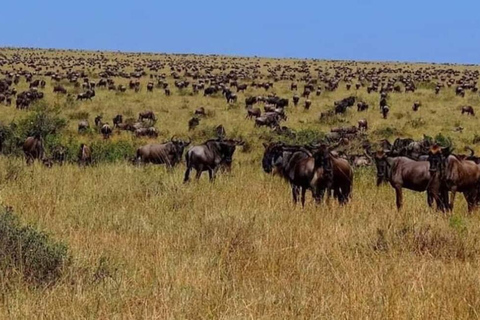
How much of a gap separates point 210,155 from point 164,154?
3.65m

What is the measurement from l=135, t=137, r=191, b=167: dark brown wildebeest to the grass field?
3.70 metres

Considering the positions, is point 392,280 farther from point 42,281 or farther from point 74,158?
point 74,158

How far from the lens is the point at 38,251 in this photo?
6.18m

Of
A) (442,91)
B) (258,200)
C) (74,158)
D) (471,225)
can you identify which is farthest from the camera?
(442,91)

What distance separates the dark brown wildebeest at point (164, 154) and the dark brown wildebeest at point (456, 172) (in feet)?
29.4

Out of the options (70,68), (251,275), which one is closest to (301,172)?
(251,275)

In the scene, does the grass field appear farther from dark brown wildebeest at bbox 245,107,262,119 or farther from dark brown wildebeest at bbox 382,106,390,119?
dark brown wildebeest at bbox 382,106,390,119

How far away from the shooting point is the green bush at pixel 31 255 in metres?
5.96

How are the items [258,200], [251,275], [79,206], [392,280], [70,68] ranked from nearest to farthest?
1. [392,280]
2. [251,275]
3. [79,206]
4. [258,200]
5. [70,68]

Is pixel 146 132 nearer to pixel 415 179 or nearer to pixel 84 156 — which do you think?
pixel 84 156

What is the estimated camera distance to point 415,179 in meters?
11.2

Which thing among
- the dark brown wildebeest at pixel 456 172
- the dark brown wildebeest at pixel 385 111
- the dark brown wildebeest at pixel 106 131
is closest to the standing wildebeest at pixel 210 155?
the dark brown wildebeest at pixel 456 172

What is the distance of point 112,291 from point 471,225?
556 centimetres

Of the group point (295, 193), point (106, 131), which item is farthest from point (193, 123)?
point (295, 193)
